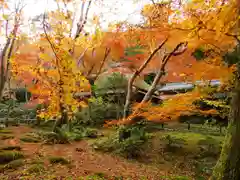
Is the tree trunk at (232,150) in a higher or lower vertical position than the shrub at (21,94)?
higher

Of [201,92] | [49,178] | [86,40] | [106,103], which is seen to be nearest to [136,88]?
[106,103]

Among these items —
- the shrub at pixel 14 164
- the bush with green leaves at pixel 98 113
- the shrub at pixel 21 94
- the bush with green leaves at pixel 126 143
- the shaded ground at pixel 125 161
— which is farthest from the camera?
the shrub at pixel 21 94

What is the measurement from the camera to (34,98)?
20.4 meters

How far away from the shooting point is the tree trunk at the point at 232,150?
16.1 ft

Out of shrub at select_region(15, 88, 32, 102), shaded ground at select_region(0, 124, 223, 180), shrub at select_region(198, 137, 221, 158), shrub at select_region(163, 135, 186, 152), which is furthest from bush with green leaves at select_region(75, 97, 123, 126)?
shrub at select_region(15, 88, 32, 102)

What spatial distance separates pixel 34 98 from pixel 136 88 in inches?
347

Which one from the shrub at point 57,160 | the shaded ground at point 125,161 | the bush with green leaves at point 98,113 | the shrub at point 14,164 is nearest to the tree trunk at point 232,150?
the shaded ground at point 125,161

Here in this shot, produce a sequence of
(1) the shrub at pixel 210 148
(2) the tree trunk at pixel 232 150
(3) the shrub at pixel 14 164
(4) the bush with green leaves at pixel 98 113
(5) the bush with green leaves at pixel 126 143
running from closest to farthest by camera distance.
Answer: (2) the tree trunk at pixel 232 150 < (3) the shrub at pixel 14 164 < (5) the bush with green leaves at pixel 126 143 < (1) the shrub at pixel 210 148 < (4) the bush with green leaves at pixel 98 113

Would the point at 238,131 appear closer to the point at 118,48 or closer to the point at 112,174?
the point at 112,174

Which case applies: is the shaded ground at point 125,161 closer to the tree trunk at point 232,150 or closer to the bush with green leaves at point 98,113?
the tree trunk at point 232,150

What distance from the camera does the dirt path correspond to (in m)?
7.41

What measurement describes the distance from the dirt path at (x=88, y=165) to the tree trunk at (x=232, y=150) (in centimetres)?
305

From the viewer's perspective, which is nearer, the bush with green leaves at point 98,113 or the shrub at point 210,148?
the shrub at point 210,148

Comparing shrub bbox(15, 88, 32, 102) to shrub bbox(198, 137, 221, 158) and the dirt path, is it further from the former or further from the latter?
shrub bbox(198, 137, 221, 158)
